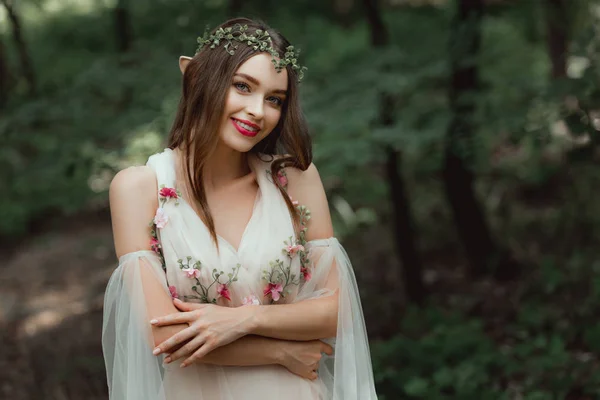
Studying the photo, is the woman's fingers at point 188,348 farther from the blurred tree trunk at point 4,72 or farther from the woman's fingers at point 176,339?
the blurred tree trunk at point 4,72

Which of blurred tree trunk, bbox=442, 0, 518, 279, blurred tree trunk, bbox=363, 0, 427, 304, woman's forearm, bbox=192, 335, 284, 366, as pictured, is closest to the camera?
woman's forearm, bbox=192, 335, 284, 366

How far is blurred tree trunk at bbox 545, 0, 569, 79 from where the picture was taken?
6.24m

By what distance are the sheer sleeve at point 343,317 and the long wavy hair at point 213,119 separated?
0.15 meters

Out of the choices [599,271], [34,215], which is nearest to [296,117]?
[599,271]

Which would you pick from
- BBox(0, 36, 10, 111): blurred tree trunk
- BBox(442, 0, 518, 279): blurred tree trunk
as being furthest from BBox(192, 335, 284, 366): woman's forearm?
BBox(0, 36, 10, 111): blurred tree trunk

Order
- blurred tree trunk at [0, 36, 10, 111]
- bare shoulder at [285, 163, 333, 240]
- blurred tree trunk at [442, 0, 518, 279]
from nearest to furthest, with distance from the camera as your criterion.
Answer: bare shoulder at [285, 163, 333, 240] < blurred tree trunk at [442, 0, 518, 279] < blurred tree trunk at [0, 36, 10, 111]

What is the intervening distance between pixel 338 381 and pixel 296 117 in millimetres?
820

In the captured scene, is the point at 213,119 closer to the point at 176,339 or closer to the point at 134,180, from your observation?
the point at 134,180

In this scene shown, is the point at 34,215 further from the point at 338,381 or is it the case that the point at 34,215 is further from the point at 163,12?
the point at 338,381

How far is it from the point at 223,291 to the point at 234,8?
10.3 ft

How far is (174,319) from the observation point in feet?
6.62

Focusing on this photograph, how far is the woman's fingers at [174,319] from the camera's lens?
2.02 meters

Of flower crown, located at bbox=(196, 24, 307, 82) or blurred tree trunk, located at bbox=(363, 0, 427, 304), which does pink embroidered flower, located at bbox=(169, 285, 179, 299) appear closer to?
flower crown, located at bbox=(196, 24, 307, 82)

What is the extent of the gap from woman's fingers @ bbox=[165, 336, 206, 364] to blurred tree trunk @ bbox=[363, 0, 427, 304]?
3.23 m
